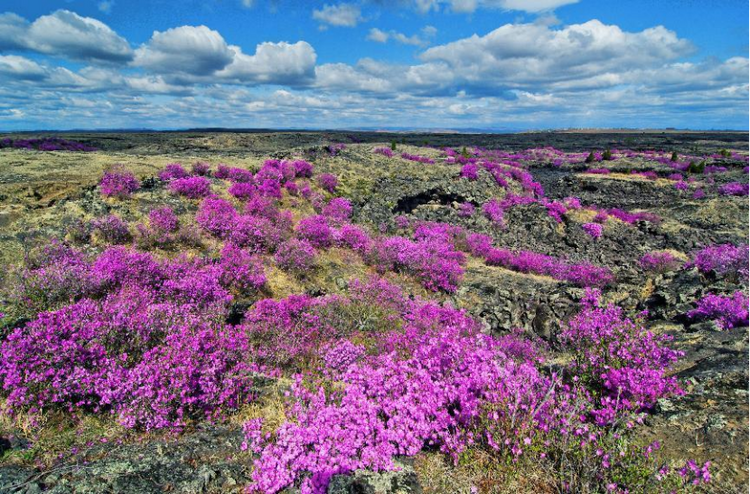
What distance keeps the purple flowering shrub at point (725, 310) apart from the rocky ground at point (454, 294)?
30cm

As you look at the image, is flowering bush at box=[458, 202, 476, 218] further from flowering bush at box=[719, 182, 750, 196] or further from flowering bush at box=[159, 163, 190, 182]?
flowering bush at box=[719, 182, 750, 196]

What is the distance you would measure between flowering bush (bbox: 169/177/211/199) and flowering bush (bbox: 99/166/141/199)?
1273 mm

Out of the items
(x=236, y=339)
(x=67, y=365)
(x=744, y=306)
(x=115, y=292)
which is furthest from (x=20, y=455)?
(x=744, y=306)

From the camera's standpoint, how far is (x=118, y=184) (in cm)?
1326

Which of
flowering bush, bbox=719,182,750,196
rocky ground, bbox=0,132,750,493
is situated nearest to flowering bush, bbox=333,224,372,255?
rocky ground, bbox=0,132,750,493

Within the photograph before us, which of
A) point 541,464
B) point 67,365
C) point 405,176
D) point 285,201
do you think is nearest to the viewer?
point 541,464

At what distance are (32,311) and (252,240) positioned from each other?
6.01 metres

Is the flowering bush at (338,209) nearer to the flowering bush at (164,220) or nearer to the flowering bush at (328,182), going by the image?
Result: the flowering bush at (328,182)

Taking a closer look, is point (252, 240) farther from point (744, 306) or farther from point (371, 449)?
point (744, 306)

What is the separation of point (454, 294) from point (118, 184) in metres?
12.4

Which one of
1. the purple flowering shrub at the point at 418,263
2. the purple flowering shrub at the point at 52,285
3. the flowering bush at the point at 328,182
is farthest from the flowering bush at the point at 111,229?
the flowering bush at the point at 328,182

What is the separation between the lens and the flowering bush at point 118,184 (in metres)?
12.9

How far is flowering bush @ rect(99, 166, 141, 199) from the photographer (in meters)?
12.9

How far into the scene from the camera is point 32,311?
696cm
